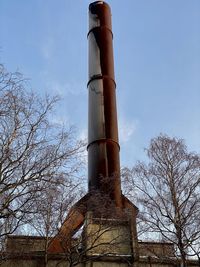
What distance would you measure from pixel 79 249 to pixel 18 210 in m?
6.53

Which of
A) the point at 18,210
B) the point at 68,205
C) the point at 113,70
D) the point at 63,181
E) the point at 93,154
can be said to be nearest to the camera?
the point at 18,210

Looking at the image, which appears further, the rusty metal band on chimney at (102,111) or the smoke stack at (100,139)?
the rusty metal band on chimney at (102,111)

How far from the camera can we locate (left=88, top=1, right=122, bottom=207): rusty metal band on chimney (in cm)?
1886

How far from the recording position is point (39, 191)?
10.5 metres

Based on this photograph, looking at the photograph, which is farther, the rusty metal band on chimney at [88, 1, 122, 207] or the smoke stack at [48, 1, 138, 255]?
the rusty metal band on chimney at [88, 1, 122, 207]

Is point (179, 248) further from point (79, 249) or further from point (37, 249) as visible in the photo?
point (37, 249)

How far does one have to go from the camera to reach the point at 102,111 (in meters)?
20.8

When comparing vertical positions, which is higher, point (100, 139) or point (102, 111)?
point (102, 111)

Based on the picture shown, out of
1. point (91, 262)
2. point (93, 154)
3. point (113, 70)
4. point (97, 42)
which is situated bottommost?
point (91, 262)

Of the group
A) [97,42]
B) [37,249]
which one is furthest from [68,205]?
[97,42]

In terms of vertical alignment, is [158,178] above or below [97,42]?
below

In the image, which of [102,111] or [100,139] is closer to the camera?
[100,139]

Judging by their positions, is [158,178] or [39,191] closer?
[39,191]

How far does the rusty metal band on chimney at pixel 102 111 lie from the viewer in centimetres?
1886
